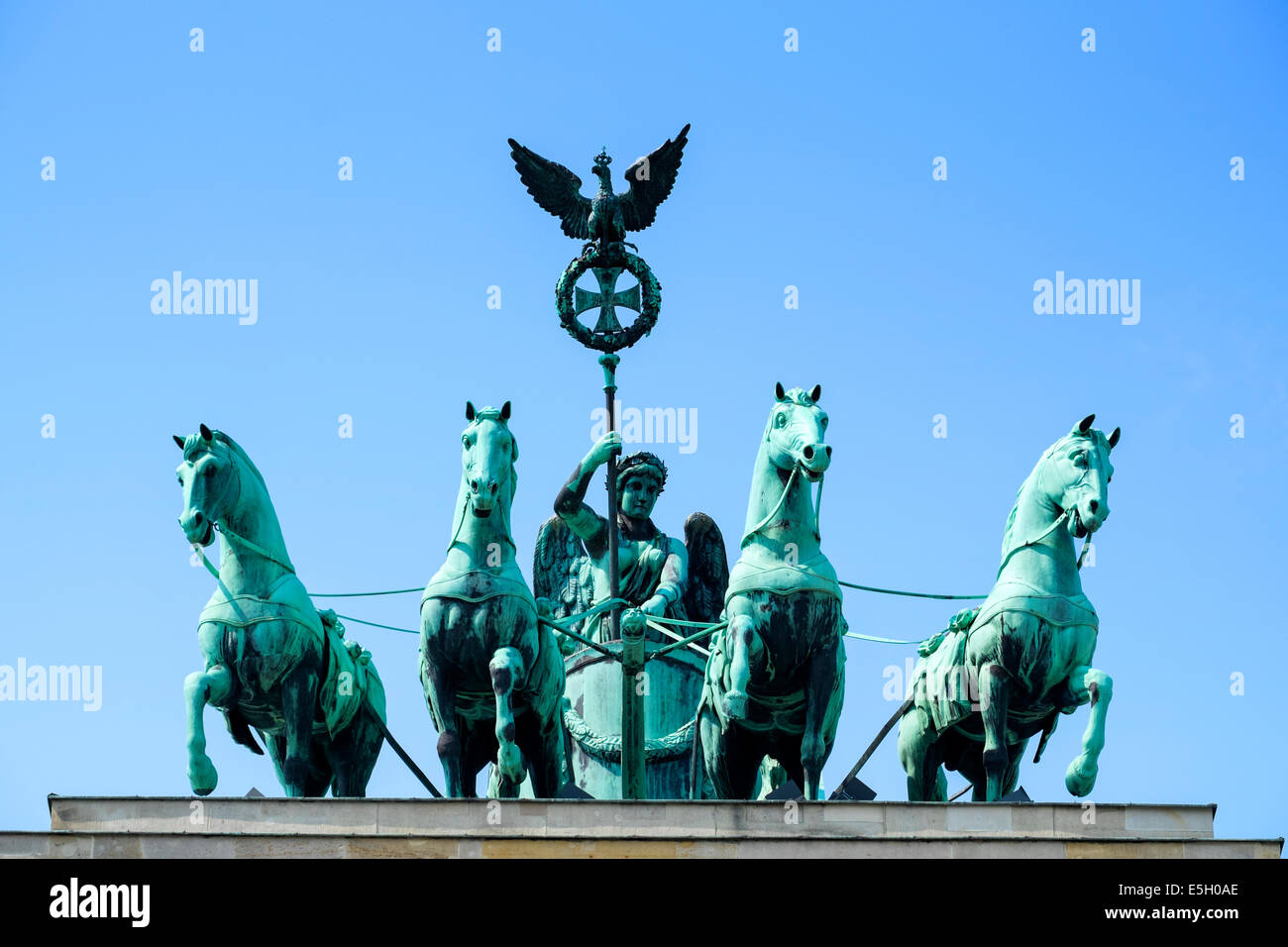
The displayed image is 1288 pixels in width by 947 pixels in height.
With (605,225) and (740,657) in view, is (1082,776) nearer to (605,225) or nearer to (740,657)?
(740,657)

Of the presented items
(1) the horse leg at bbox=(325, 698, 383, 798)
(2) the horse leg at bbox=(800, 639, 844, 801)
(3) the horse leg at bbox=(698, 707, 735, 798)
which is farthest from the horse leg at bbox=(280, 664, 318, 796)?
(2) the horse leg at bbox=(800, 639, 844, 801)

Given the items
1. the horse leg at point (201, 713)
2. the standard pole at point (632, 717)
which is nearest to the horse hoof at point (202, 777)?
the horse leg at point (201, 713)

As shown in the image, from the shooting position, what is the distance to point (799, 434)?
82.2 feet

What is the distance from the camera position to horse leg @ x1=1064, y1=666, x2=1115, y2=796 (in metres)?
24.3

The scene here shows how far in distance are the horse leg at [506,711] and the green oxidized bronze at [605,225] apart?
4.49m

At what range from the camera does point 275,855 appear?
22.8m

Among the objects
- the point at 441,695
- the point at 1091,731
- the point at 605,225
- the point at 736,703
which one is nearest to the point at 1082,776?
the point at 1091,731

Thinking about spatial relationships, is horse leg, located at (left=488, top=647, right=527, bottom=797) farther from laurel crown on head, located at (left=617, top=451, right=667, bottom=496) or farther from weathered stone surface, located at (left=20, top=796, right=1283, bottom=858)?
laurel crown on head, located at (left=617, top=451, right=667, bottom=496)

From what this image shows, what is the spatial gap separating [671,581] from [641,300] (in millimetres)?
2455

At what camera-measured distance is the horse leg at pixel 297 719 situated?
2517 cm

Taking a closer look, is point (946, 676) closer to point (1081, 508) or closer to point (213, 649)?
point (1081, 508)

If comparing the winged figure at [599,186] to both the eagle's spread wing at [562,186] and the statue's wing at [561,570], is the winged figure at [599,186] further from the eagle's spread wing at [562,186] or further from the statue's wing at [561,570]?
the statue's wing at [561,570]

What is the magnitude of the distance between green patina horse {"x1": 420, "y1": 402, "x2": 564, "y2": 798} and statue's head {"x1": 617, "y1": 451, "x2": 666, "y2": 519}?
3712mm
